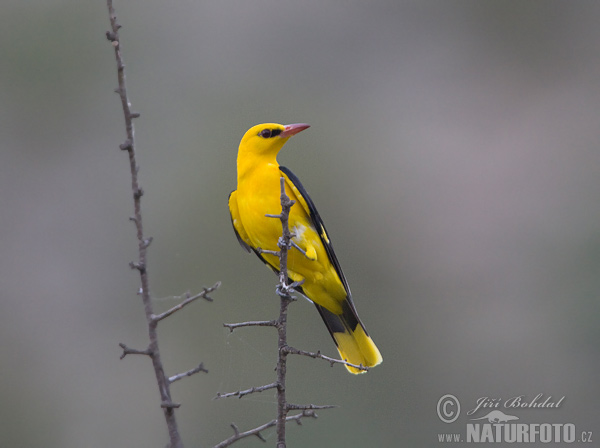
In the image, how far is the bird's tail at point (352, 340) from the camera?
4688 mm

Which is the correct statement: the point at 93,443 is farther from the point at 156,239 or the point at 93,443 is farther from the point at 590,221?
the point at 590,221

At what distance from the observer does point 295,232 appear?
14.4ft

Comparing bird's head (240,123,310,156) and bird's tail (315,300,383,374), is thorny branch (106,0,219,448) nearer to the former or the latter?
bird's head (240,123,310,156)

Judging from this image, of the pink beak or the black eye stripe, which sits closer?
the pink beak

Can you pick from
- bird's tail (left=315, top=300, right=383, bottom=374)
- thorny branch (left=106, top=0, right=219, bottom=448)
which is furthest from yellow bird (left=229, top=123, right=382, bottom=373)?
thorny branch (left=106, top=0, right=219, bottom=448)

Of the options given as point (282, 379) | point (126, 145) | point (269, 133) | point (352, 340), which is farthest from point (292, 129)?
point (126, 145)

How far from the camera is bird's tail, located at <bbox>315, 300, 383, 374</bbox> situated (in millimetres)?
4688

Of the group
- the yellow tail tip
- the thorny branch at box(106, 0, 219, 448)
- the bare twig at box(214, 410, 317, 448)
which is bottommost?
the yellow tail tip

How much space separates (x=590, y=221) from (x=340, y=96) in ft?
14.1

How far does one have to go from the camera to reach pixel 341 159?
10.6m

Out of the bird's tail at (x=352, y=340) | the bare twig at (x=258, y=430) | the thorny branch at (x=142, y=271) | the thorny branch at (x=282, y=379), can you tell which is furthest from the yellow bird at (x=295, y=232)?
the thorny branch at (x=142, y=271)

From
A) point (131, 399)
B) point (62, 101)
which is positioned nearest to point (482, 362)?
point (131, 399)

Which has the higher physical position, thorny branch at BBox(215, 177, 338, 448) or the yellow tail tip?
thorny branch at BBox(215, 177, 338, 448)

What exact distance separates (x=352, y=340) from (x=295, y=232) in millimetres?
828
